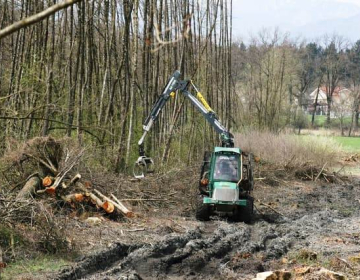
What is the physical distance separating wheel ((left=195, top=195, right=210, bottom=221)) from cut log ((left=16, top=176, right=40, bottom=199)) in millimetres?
3695

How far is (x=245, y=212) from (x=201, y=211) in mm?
974

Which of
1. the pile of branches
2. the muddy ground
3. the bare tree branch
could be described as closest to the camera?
the bare tree branch

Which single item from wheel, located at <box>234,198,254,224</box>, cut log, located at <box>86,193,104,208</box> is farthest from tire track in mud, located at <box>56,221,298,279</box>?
cut log, located at <box>86,193,104,208</box>

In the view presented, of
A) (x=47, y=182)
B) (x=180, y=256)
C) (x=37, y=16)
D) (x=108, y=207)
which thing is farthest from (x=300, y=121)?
(x=37, y=16)

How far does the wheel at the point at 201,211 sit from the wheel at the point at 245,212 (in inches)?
25.6

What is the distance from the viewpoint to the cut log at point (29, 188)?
34.8 feet

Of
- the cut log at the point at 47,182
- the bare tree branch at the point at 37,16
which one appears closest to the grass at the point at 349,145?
the cut log at the point at 47,182

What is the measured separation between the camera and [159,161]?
64.8 feet

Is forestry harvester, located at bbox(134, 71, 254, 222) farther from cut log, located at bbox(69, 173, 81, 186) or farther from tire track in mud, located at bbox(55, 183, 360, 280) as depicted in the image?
cut log, located at bbox(69, 173, 81, 186)

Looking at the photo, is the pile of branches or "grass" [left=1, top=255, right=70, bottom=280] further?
the pile of branches

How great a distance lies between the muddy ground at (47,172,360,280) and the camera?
336 inches

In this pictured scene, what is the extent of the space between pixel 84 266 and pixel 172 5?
14.5 metres

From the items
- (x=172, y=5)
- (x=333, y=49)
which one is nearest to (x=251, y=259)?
(x=172, y=5)

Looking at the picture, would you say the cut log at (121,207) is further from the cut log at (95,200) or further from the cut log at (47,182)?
the cut log at (47,182)
